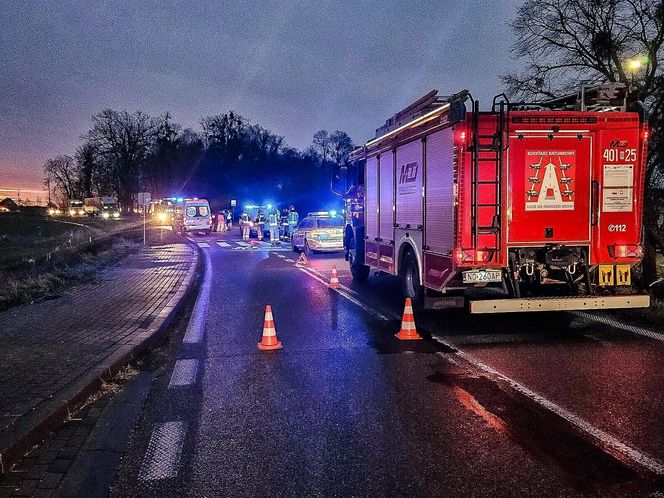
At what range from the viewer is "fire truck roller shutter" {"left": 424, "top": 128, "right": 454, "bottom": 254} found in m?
8.59

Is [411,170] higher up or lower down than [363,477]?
higher up

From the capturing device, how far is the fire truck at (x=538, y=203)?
27.5ft

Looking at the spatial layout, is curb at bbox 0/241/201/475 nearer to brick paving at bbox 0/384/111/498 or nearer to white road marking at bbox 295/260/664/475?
brick paving at bbox 0/384/111/498

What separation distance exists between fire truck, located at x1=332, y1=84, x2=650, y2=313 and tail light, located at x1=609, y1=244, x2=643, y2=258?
0.05 ft

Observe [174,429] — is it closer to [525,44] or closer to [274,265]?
[525,44]

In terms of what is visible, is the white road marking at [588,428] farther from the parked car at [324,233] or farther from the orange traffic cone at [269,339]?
the parked car at [324,233]

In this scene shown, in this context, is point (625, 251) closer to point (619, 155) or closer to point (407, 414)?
point (619, 155)

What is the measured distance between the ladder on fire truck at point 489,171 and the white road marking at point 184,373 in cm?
410

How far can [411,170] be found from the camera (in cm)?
1049

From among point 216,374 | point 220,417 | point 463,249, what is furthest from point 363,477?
point 463,249

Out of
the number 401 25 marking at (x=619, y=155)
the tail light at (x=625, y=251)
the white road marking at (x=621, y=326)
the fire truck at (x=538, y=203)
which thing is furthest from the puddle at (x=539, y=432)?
the number 401 25 marking at (x=619, y=155)

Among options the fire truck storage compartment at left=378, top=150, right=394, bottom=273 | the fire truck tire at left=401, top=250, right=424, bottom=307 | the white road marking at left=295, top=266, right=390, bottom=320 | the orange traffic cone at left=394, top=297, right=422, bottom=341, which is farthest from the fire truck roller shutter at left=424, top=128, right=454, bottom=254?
the fire truck storage compartment at left=378, top=150, right=394, bottom=273

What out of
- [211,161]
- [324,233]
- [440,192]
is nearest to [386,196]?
[440,192]

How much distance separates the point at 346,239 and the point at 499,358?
9.17 metres
